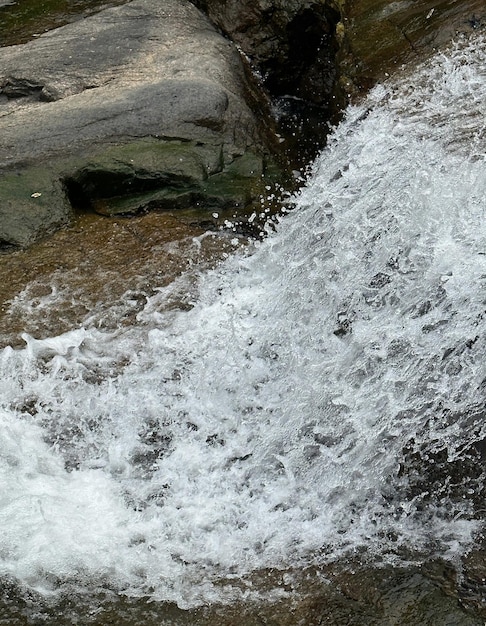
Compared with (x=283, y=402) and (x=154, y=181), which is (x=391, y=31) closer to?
(x=154, y=181)

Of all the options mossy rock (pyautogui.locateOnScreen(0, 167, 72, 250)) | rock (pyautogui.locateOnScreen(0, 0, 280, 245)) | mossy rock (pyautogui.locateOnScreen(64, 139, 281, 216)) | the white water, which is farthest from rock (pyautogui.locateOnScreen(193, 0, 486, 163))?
mossy rock (pyautogui.locateOnScreen(0, 167, 72, 250))

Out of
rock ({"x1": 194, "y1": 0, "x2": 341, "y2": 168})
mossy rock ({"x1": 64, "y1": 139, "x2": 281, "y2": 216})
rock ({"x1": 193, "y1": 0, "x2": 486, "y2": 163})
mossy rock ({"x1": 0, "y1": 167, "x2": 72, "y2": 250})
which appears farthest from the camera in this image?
rock ({"x1": 194, "y1": 0, "x2": 341, "y2": 168})

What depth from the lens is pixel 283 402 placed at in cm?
454

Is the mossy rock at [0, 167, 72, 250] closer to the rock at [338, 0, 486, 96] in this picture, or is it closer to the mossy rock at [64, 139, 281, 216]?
the mossy rock at [64, 139, 281, 216]

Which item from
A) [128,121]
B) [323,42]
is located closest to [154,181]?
[128,121]

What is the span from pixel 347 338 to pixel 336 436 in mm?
597

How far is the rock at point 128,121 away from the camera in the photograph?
5645mm

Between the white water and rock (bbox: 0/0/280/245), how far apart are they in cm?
83

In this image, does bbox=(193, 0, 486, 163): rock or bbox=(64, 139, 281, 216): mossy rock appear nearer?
bbox=(64, 139, 281, 216): mossy rock

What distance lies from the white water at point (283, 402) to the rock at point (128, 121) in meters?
0.83

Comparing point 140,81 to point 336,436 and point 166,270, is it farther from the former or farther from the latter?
point 336,436

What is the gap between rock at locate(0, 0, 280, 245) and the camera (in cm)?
564

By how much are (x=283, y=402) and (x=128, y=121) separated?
2.46m

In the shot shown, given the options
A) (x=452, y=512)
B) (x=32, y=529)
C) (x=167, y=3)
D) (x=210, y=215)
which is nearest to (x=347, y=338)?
(x=452, y=512)
